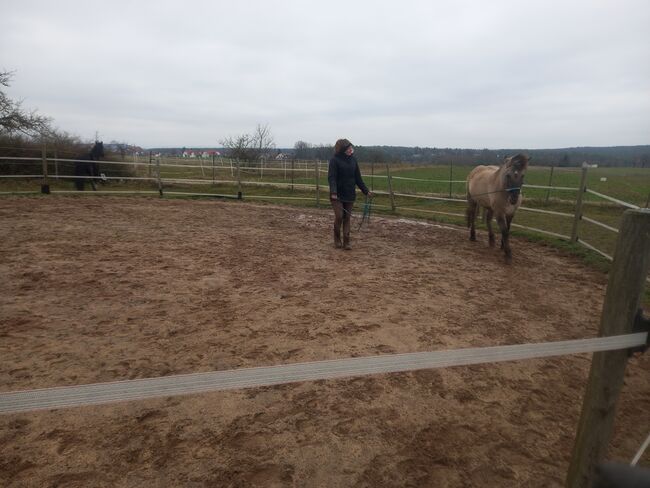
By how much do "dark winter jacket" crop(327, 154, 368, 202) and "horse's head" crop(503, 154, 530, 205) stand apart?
2236 millimetres

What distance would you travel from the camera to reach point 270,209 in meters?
10.5

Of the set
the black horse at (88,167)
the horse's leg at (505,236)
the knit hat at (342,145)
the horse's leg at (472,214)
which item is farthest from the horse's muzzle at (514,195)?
the black horse at (88,167)

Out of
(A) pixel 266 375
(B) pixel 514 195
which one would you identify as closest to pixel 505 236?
(B) pixel 514 195

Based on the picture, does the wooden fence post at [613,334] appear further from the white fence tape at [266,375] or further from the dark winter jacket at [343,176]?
the dark winter jacket at [343,176]

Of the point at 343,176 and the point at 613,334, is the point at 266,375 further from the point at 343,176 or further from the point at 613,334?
the point at 343,176

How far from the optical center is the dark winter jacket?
235 inches

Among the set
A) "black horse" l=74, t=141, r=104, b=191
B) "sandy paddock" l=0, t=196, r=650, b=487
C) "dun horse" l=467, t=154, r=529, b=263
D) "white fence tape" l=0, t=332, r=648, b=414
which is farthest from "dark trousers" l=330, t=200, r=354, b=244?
"black horse" l=74, t=141, r=104, b=191

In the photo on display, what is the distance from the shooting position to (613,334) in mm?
1262

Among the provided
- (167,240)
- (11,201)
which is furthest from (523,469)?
(11,201)

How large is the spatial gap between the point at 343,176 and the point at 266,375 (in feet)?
16.5

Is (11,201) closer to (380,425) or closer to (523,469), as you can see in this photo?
(380,425)

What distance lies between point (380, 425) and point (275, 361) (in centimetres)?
94

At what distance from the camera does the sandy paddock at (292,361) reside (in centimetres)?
194

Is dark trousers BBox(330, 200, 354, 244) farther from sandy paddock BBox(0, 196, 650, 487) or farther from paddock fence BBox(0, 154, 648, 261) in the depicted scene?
paddock fence BBox(0, 154, 648, 261)
